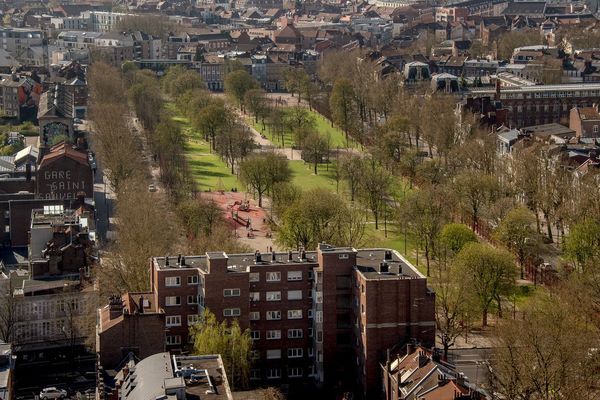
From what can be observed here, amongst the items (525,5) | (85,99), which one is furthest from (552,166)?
(525,5)

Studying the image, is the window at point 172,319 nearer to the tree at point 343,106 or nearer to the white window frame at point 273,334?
the white window frame at point 273,334

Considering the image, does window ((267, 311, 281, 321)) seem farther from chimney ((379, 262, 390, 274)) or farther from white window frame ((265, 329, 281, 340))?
chimney ((379, 262, 390, 274))

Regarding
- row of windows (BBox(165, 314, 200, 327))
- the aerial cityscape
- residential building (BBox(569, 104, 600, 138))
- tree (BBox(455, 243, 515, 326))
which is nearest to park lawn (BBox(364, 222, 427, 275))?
the aerial cityscape

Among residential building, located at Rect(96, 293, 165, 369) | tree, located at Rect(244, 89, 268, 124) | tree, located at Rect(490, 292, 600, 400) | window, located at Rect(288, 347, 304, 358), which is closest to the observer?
tree, located at Rect(490, 292, 600, 400)

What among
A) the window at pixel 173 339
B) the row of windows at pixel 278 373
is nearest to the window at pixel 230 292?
the window at pixel 173 339

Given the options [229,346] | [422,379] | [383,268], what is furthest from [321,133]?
[422,379]

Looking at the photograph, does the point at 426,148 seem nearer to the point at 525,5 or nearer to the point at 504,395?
the point at 504,395
